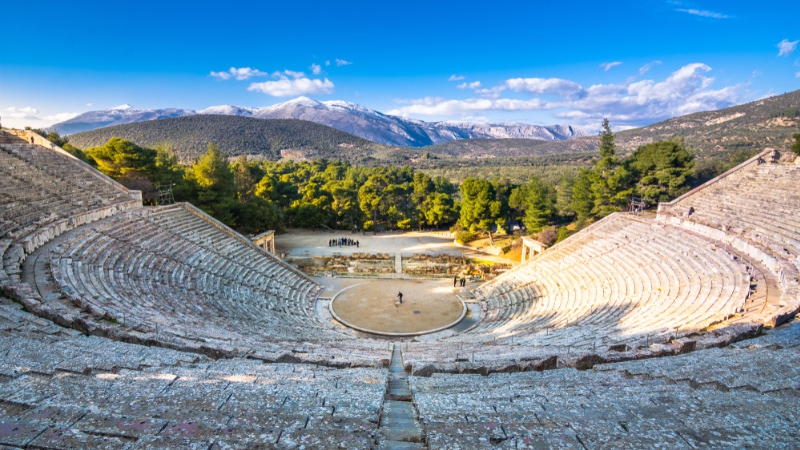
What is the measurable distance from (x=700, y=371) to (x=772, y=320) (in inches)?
140

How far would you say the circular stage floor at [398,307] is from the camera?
1614cm

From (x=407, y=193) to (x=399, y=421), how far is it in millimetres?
39228

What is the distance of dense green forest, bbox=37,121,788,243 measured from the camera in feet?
90.6

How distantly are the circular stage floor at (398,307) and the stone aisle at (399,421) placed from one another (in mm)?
9328

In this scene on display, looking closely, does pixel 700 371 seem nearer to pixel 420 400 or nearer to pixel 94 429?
pixel 420 400

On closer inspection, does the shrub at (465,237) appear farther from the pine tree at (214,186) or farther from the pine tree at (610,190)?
the pine tree at (214,186)

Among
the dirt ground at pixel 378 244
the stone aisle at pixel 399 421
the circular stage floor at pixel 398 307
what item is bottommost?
the circular stage floor at pixel 398 307

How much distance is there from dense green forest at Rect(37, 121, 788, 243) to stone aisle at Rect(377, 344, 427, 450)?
23.5 m

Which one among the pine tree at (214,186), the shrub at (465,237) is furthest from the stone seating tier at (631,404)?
the shrub at (465,237)

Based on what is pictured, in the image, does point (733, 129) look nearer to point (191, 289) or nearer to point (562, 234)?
point (562, 234)

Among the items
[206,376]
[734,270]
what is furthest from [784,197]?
[206,376]

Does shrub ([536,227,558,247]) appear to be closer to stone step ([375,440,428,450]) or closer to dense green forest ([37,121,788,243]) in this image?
dense green forest ([37,121,788,243])

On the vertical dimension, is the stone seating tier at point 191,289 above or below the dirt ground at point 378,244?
above

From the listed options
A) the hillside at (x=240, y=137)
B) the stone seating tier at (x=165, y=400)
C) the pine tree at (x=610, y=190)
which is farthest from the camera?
the hillside at (x=240, y=137)
